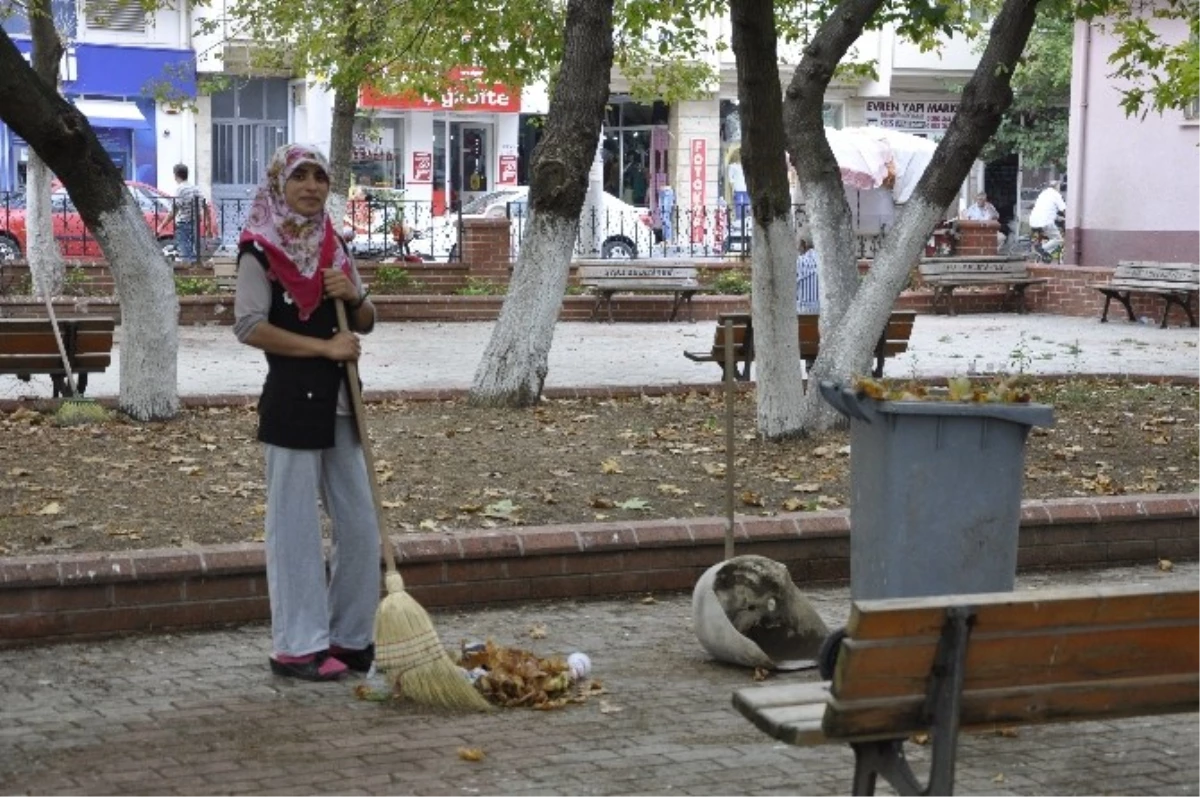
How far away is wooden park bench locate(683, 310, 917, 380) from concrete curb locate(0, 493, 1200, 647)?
4.59m

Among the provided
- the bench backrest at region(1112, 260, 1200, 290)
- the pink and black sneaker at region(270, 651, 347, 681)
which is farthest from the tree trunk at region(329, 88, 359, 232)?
the pink and black sneaker at region(270, 651, 347, 681)

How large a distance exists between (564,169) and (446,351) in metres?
7.11

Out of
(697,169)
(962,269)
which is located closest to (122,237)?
A: (962,269)

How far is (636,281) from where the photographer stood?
23984 mm

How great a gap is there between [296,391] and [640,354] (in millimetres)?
12892

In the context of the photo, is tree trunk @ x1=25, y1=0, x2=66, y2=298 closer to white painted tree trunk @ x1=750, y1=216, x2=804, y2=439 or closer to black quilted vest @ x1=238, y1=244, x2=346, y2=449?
white painted tree trunk @ x1=750, y1=216, x2=804, y2=439

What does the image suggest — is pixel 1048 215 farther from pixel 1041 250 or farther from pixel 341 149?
pixel 341 149

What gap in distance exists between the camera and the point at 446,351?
64.3 feet

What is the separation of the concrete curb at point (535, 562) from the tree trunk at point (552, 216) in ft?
13.2

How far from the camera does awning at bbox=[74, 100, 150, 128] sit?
40.1 meters

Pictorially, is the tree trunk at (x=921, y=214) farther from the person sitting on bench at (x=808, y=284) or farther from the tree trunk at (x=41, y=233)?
the tree trunk at (x=41, y=233)

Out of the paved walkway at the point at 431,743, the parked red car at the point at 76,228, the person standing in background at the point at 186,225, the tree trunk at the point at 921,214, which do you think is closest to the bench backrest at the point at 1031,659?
the paved walkway at the point at 431,743

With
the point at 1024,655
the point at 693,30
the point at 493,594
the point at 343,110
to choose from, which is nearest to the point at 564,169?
the point at 493,594

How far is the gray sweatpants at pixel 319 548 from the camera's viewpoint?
21.8 ft
